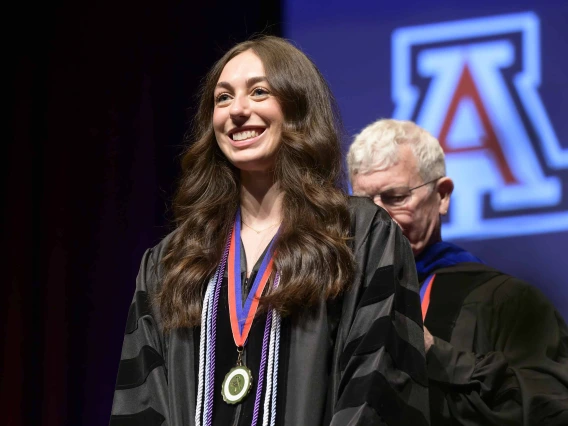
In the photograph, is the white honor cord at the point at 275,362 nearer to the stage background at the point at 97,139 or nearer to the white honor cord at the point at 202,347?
the white honor cord at the point at 202,347

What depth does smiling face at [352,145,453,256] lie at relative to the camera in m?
3.57

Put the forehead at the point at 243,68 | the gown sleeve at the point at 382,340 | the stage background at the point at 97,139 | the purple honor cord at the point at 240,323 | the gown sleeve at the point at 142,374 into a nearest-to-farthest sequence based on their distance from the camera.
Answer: the gown sleeve at the point at 382,340, the purple honor cord at the point at 240,323, the gown sleeve at the point at 142,374, the forehead at the point at 243,68, the stage background at the point at 97,139

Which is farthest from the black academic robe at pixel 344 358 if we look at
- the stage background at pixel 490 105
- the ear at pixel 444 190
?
the stage background at pixel 490 105

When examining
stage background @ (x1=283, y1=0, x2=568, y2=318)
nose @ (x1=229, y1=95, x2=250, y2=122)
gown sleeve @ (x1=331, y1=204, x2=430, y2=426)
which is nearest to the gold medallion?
gown sleeve @ (x1=331, y1=204, x2=430, y2=426)

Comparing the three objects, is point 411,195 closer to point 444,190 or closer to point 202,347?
point 444,190

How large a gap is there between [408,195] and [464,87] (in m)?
0.99

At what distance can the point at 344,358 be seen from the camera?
2578mm

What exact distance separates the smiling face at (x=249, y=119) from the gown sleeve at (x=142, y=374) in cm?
44

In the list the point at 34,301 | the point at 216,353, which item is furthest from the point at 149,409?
the point at 34,301

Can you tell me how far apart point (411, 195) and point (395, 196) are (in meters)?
0.06

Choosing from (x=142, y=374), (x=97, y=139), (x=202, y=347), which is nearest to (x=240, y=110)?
(x=202, y=347)

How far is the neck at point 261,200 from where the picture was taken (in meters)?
2.84

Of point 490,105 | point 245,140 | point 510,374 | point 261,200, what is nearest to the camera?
point 245,140

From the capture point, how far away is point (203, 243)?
2820 mm
